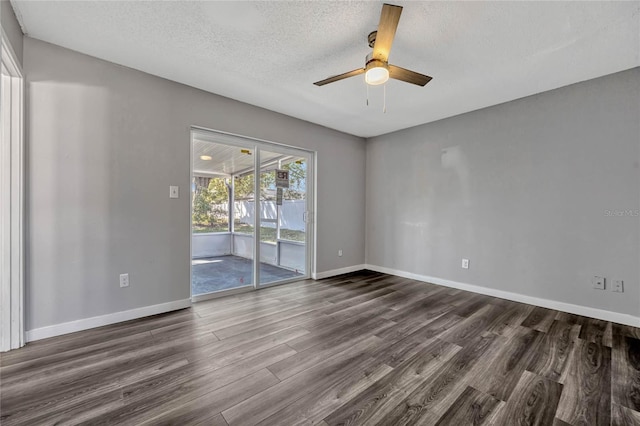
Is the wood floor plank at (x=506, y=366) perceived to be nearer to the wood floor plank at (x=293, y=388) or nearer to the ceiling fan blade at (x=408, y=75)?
the wood floor plank at (x=293, y=388)

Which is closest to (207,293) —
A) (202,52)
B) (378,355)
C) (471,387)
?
(378,355)

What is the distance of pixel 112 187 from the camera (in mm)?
2707

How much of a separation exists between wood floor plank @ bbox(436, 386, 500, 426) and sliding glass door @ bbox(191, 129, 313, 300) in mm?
2881

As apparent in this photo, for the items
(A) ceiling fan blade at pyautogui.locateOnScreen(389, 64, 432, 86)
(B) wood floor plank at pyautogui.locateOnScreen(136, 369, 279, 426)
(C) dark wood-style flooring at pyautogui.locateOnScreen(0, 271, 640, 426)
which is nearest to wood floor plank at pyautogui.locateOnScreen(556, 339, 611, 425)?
(C) dark wood-style flooring at pyautogui.locateOnScreen(0, 271, 640, 426)

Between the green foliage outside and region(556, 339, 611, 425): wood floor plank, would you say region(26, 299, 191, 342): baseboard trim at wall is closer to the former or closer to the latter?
the green foliage outside

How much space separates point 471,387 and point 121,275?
3277mm

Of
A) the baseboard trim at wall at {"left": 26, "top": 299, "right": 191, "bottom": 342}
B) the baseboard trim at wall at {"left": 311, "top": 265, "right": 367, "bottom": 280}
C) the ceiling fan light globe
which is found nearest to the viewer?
the ceiling fan light globe

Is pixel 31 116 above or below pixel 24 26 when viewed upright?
below

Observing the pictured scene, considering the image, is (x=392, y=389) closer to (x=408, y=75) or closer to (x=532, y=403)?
(x=532, y=403)

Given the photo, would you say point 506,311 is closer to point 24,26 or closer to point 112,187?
point 112,187

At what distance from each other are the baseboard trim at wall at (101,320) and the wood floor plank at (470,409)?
9.41 feet

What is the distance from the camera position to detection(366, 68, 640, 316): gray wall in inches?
110

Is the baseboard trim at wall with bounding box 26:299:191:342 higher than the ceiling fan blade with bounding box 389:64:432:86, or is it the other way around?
the ceiling fan blade with bounding box 389:64:432:86

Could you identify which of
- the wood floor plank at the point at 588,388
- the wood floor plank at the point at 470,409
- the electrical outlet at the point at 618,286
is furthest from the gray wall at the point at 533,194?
the wood floor plank at the point at 470,409
